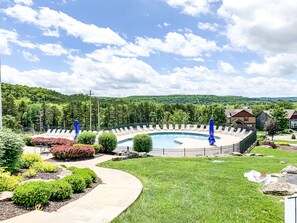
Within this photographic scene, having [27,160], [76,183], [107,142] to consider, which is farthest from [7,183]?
[107,142]

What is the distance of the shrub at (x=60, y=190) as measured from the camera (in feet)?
24.3

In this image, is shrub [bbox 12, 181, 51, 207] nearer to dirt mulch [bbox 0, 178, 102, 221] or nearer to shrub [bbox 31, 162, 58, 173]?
dirt mulch [bbox 0, 178, 102, 221]

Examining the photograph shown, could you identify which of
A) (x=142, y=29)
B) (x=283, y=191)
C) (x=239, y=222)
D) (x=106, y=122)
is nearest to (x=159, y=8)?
(x=142, y=29)

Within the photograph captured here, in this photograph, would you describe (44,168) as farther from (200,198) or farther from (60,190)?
(200,198)

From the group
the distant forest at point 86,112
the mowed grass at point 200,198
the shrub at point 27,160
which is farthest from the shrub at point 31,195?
the distant forest at point 86,112

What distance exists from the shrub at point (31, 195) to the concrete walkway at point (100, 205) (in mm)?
461

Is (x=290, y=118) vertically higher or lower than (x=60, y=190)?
higher

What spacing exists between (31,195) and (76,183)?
1.71 m

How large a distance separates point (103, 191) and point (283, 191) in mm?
5047

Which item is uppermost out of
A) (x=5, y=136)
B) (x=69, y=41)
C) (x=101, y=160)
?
(x=69, y=41)

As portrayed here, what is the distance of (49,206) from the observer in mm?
6984

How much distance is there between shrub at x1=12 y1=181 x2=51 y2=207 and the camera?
22.1ft

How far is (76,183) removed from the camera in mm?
8336

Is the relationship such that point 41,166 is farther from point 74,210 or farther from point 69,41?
point 69,41
